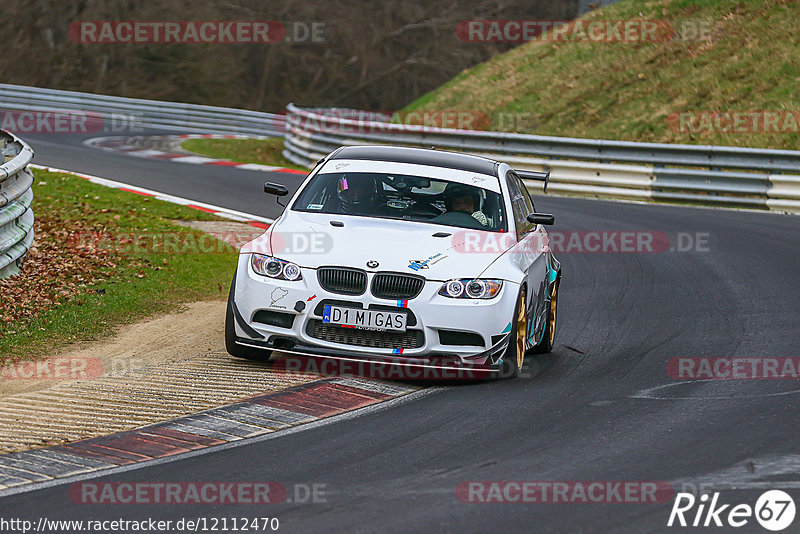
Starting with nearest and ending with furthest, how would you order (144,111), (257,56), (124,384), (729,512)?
(729,512)
(124,384)
(144,111)
(257,56)

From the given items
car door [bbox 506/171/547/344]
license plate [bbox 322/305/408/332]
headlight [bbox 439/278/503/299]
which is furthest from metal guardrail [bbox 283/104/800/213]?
license plate [bbox 322/305/408/332]

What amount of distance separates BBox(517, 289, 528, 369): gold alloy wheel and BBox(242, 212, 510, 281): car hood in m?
0.38

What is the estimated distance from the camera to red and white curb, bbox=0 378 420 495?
614 centimetres

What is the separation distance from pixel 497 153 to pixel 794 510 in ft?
61.0

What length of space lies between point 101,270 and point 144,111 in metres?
24.0

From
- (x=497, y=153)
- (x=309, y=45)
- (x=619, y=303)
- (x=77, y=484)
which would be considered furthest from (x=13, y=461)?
(x=309, y=45)

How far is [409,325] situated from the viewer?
8.20 m

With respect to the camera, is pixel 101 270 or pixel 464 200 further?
pixel 101 270

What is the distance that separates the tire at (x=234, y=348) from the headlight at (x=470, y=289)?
144cm

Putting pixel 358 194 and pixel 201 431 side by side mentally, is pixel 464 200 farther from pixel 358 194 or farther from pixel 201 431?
pixel 201 431

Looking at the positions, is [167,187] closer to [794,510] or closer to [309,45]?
[794,510]

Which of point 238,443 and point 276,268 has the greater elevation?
point 276,268

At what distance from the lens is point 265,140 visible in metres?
32.6

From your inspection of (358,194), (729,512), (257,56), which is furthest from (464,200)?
(257,56)
